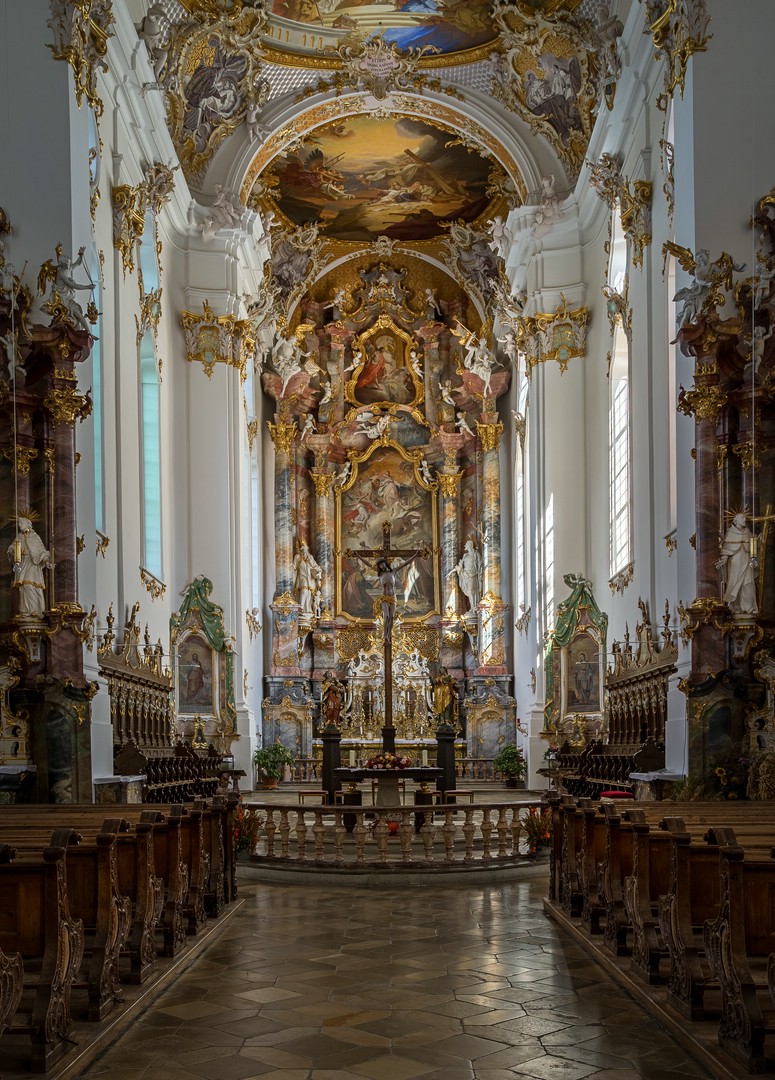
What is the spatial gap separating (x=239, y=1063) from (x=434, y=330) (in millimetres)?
23911

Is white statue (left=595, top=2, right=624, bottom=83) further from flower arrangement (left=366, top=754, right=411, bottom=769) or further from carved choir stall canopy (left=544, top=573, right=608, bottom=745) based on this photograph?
flower arrangement (left=366, top=754, right=411, bottom=769)

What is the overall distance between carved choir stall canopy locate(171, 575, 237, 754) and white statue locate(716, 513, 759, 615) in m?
10.7

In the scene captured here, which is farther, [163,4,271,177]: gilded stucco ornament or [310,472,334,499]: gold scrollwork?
[310,472,334,499]: gold scrollwork

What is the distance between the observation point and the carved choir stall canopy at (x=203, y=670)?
20.5 meters

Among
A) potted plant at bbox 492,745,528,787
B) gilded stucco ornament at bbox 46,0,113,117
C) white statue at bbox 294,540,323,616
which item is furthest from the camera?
white statue at bbox 294,540,323,616

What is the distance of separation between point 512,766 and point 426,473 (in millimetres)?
8003

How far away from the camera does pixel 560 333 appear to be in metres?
21.7

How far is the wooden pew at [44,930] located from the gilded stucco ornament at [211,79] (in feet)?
50.5

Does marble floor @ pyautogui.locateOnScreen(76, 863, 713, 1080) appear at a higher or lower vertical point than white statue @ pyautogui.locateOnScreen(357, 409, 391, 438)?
lower

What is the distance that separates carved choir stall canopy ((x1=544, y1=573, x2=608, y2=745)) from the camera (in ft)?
65.8

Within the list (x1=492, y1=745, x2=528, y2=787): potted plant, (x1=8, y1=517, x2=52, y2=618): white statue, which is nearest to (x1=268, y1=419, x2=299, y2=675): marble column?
(x1=492, y1=745, x2=528, y2=787): potted plant

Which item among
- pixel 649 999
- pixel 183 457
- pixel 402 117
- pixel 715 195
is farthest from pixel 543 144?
pixel 649 999

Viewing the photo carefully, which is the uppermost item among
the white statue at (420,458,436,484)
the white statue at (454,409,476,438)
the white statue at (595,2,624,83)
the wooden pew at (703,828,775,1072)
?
the white statue at (595,2,624,83)

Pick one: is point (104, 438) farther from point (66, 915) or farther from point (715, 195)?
point (66, 915)
